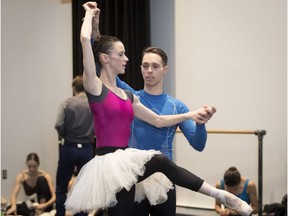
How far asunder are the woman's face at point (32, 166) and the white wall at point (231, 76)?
163 cm

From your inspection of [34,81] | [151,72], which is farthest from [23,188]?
[151,72]

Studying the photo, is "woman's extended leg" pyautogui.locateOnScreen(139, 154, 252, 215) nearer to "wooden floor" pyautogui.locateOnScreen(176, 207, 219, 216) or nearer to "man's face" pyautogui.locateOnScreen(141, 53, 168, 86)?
"man's face" pyautogui.locateOnScreen(141, 53, 168, 86)

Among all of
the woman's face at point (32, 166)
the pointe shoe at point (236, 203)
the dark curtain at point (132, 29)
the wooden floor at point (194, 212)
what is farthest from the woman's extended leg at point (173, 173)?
the woman's face at point (32, 166)

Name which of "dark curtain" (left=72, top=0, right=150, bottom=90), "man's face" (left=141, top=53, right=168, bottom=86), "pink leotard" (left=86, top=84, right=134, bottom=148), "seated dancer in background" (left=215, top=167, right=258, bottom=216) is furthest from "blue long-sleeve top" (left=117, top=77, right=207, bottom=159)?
"dark curtain" (left=72, top=0, right=150, bottom=90)

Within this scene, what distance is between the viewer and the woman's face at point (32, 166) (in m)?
5.54

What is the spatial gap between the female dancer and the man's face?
238 millimetres

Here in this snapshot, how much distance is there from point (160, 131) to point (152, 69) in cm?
31

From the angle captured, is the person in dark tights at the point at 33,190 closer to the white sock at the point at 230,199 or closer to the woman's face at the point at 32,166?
the woman's face at the point at 32,166

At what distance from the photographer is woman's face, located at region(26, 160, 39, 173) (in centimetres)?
554

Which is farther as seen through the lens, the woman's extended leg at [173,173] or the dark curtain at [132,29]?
the dark curtain at [132,29]

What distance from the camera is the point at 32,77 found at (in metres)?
6.18

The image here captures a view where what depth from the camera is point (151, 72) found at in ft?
7.91

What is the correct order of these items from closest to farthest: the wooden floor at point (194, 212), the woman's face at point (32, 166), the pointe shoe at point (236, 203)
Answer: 1. the pointe shoe at point (236, 203)
2. the wooden floor at point (194, 212)
3. the woman's face at point (32, 166)

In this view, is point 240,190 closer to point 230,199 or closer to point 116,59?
point 230,199
